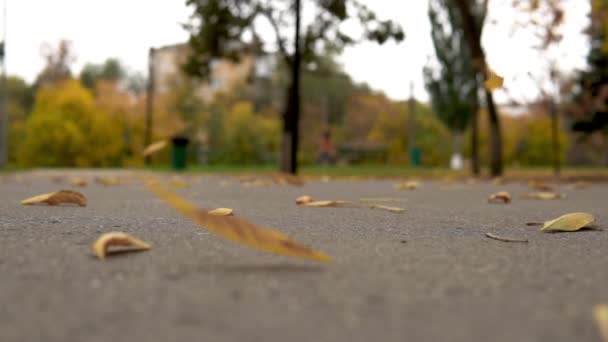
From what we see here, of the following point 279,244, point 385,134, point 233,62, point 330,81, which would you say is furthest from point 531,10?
point 330,81

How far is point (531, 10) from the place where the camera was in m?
11.2

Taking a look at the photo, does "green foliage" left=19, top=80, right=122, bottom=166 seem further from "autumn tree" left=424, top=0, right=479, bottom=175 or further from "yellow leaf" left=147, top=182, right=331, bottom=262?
"yellow leaf" left=147, top=182, right=331, bottom=262

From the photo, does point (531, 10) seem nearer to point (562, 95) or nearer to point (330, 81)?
point (562, 95)

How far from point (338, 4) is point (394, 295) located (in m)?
12.1

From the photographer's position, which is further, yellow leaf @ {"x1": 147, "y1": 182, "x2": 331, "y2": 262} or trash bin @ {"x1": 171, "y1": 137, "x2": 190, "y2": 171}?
trash bin @ {"x1": 171, "y1": 137, "x2": 190, "y2": 171}

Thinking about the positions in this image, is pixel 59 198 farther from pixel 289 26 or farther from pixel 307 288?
pixel 289 26

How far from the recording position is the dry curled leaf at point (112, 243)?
1534 mm

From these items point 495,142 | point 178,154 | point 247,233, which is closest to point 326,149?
point 178,154

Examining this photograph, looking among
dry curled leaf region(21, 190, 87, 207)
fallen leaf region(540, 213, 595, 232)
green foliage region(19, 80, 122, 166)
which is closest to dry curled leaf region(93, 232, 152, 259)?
fallen leaf region(540, 213, 595, 232)

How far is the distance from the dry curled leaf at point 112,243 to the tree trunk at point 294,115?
1070 cm

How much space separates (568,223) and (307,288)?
4.90 ft

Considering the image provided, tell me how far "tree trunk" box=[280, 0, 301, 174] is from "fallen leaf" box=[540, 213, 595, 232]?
10.1m

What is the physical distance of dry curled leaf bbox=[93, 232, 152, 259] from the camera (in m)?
1.53

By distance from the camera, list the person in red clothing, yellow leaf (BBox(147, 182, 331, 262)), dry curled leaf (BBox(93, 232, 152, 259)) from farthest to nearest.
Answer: the person in red clothing → dry curled leaf (BBox(93, 232, 152, 259)) → yellow leaf (BBox(147, 182, 331, 262))
